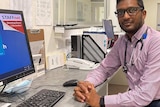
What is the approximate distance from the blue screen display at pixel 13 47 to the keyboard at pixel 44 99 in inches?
7.0

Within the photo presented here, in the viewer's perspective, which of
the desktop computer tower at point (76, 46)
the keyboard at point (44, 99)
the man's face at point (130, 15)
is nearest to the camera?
the keyboard at point (44, 99)

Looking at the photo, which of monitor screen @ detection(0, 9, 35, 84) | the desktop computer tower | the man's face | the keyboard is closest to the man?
the man's face

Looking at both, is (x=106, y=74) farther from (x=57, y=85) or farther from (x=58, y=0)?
(x=58, y=0)

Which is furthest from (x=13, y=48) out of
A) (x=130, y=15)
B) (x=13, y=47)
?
(x=130, y=15)

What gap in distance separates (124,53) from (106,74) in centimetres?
23

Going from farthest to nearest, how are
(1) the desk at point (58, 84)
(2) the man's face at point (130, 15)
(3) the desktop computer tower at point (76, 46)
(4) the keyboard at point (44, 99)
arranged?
(3) the desktop computer tower at point (76, 46)
(2) the man's face at point (130, 15)
(1) the desk at point (58, 84)
(4) the keyboard at point (44, 99)

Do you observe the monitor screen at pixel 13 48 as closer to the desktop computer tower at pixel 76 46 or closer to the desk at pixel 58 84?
the desk at pixel 58 84

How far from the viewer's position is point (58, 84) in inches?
64.1

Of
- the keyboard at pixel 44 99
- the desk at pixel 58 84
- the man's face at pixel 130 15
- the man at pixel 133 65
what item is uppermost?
the man's face at pixel 130 15

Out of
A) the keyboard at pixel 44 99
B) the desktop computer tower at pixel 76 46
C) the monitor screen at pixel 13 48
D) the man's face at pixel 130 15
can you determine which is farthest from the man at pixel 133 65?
the desktop computer tower at pixel 76 46

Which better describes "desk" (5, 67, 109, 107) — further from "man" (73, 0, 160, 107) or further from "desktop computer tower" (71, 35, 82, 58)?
"desktop computer tower" (71, 35, 82, 58)

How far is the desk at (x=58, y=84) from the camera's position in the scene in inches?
48.8

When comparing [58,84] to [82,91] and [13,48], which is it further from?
[13,48]

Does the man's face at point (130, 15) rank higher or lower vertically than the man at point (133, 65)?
higher
